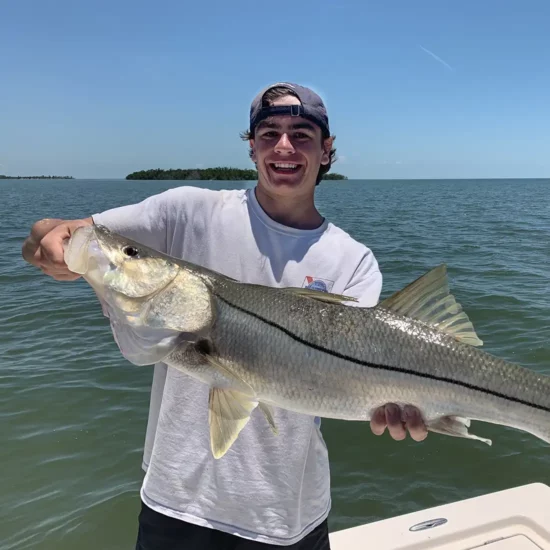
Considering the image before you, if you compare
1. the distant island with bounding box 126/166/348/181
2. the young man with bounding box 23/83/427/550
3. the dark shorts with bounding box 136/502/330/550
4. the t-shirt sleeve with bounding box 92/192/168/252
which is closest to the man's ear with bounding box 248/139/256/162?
the young man with bounding box 23/83/427/550

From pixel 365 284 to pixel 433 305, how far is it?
45cm

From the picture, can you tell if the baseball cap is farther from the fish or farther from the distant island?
the distant island

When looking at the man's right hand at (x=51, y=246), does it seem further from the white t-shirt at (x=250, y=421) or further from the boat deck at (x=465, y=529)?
the boat deck at (x=465, y=529)

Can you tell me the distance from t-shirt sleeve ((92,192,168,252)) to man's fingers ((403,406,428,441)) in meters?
1.55

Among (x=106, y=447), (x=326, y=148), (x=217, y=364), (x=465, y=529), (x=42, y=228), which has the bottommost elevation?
(x=106, y=447)

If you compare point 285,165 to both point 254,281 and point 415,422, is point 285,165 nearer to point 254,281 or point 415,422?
point 254,281

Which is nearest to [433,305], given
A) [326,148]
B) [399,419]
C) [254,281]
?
[399,419]

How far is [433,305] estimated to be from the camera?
8.38 ft

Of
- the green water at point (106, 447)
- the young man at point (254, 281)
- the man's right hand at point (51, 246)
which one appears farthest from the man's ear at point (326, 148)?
the green water at point (106, 447)

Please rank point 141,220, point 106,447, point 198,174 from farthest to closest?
point 198,174, point 106,447, point 141,220

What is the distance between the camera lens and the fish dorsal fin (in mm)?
2541

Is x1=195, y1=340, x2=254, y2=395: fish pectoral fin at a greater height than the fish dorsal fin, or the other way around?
the fish dorsal fin

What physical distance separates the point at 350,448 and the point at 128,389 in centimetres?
344

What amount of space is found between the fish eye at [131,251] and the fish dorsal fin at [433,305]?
3.83ft
